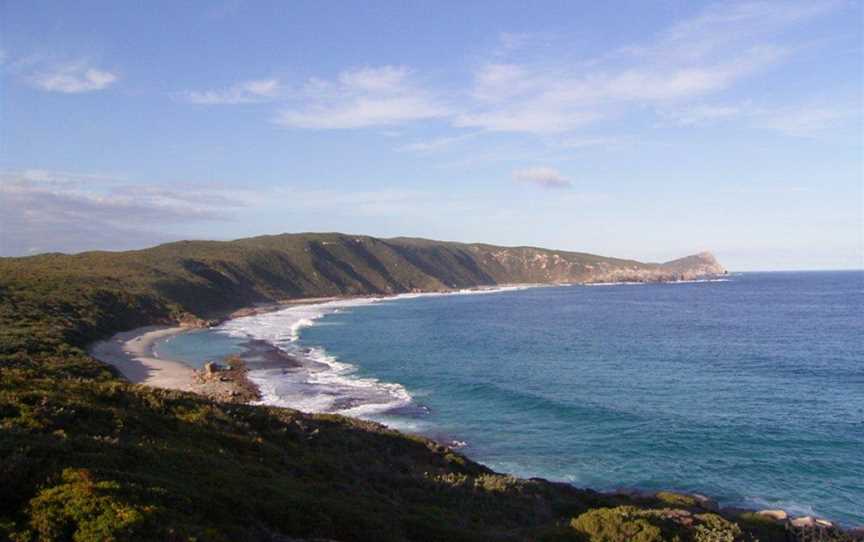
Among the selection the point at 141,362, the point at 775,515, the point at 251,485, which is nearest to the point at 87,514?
the point at 251,485

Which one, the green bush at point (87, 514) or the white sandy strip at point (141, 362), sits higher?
the green bush at point (87, 514)

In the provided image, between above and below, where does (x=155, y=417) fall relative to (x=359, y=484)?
above

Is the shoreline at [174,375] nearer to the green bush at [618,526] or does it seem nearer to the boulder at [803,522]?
the boulder at [803,522]

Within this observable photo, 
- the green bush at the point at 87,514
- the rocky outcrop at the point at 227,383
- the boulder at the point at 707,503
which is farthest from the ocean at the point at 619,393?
the green bush at the point at 87,514

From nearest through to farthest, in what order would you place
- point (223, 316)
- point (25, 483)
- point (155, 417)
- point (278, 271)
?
1. point (25, 483)
2. point (155, 417)
3. point (223, 316)
4. point (278, 271)

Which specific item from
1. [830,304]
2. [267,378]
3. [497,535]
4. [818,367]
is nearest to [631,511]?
[497,535]

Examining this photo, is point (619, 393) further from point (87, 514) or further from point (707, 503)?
point (87, 514)

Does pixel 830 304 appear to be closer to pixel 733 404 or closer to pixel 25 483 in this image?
pixel 733 404

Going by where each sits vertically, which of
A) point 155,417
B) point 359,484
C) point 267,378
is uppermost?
point 155,417
